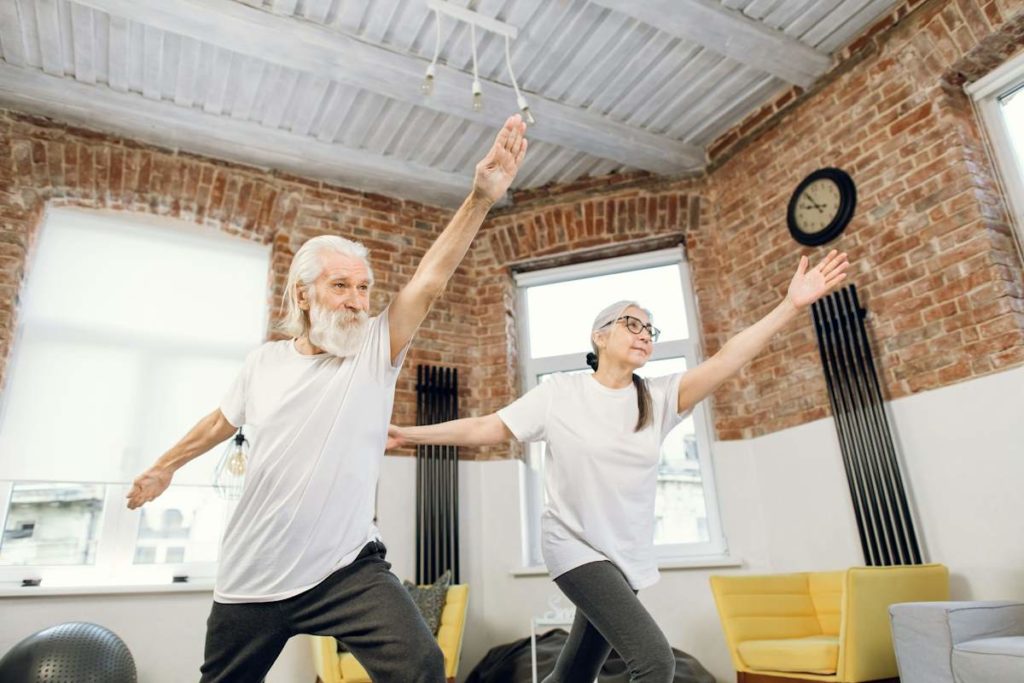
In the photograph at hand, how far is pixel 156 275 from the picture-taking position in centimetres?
462

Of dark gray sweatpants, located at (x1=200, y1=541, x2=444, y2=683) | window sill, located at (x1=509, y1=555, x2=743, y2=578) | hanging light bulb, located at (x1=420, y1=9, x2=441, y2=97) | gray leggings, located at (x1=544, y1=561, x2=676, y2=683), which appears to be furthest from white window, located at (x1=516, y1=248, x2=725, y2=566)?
dark gray sweatpants, located at (x1=200, y1=541, x2=444, y2=683)

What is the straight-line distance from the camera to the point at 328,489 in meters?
1.52

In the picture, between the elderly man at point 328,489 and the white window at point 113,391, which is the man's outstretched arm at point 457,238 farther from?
the white window at point 113,391

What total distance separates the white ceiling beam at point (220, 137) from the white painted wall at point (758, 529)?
214 centimetres

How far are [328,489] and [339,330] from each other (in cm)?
38

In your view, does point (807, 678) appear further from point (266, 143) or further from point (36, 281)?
point (36, 281)

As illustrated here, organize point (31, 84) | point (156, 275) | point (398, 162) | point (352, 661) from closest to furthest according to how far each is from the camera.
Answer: point (352, 661), point (31, 84), point (156, 275), point (398, 162)

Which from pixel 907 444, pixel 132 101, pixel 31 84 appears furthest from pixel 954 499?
pixel 31 84

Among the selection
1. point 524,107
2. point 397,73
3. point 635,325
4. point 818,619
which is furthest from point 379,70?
point 818,619

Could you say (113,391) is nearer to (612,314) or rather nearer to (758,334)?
(612,314)

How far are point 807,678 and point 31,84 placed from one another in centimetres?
532

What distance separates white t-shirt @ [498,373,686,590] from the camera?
2064 millimetres

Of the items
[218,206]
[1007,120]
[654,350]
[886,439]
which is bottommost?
[886,439]

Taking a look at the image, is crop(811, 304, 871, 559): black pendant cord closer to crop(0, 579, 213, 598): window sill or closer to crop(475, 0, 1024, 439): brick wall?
crop(475, 0, 1024, 439): brick wall
